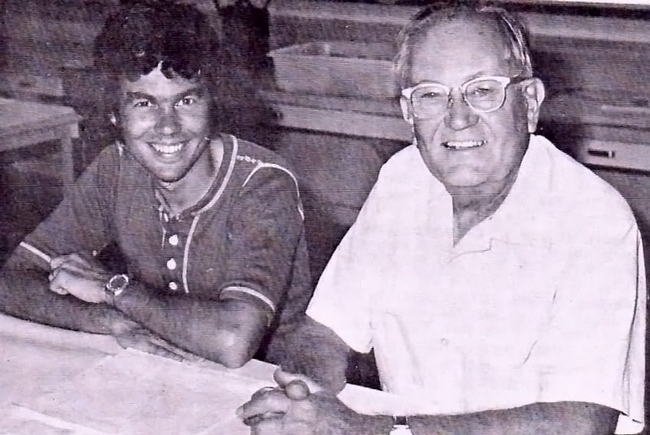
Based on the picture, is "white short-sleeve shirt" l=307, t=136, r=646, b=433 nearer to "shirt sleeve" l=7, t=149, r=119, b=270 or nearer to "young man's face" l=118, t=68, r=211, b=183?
"young man's face" l=118, t=68, r=211, b=183

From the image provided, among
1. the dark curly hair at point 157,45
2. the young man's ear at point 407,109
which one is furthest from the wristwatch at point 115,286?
the young man's ear at point 407,109

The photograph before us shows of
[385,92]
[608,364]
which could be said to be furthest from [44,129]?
[608,364]

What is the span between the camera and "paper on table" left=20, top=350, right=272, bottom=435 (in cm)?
98

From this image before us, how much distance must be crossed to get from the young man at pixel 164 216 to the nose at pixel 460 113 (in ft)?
1.36

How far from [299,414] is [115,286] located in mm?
483

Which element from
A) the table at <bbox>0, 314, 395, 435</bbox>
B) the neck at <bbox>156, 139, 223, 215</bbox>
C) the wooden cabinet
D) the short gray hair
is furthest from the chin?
the wooden cabinet

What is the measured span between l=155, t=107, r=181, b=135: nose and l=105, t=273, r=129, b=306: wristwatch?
0.84 ft

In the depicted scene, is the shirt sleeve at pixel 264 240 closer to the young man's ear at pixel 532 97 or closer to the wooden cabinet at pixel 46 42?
the young man's ear at pixel 532 97

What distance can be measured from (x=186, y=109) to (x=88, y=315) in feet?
1.25

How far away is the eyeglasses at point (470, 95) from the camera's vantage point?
1.06 metres

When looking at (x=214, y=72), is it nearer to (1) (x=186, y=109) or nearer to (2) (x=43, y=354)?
(1) (x=186, y=109)

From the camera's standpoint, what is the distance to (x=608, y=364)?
0.98m

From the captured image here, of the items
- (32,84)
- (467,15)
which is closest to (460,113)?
(467,15)

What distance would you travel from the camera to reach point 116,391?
106 cm
